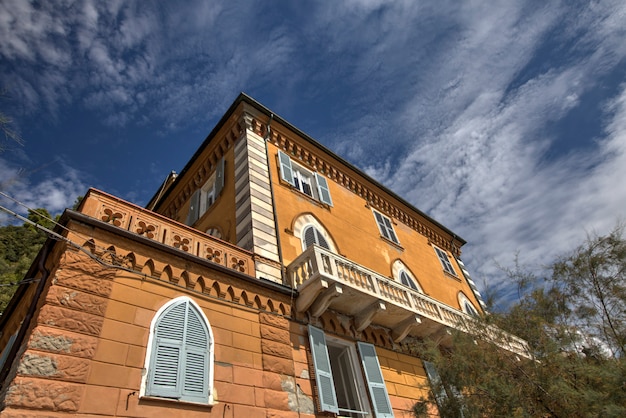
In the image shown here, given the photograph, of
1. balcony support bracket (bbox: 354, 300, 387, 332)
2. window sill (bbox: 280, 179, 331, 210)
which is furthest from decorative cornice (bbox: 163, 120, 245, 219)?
balcony support bracket (bbox: 354, 300, 387, 332)

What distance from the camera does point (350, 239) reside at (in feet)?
41.6

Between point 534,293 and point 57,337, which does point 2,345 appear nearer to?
point 57,337

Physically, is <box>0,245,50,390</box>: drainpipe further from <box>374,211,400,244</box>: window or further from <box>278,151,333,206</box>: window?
<box>374,211,400,244</box>: window

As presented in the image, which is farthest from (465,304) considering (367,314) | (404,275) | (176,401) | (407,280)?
(176,401)

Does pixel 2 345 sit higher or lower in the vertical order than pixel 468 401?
higher

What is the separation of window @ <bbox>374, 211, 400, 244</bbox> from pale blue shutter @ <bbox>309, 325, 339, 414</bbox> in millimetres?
6677

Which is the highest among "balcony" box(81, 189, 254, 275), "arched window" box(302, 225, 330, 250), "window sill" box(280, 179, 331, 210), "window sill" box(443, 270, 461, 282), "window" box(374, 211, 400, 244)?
"window" box(374, 211, 400, 244)

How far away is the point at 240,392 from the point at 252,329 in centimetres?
A: 129

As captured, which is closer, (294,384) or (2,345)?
(294,384)

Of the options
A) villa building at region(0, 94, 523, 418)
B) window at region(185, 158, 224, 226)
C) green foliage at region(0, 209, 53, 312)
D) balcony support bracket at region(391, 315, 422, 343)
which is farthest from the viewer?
green foliage at region(0, 209, 53, 312)

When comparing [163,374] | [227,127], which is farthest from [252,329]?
[227,127]

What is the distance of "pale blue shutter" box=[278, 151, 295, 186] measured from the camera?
12078 mm

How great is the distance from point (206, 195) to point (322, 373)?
7735 mm

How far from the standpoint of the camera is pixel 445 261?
18.0 metres
